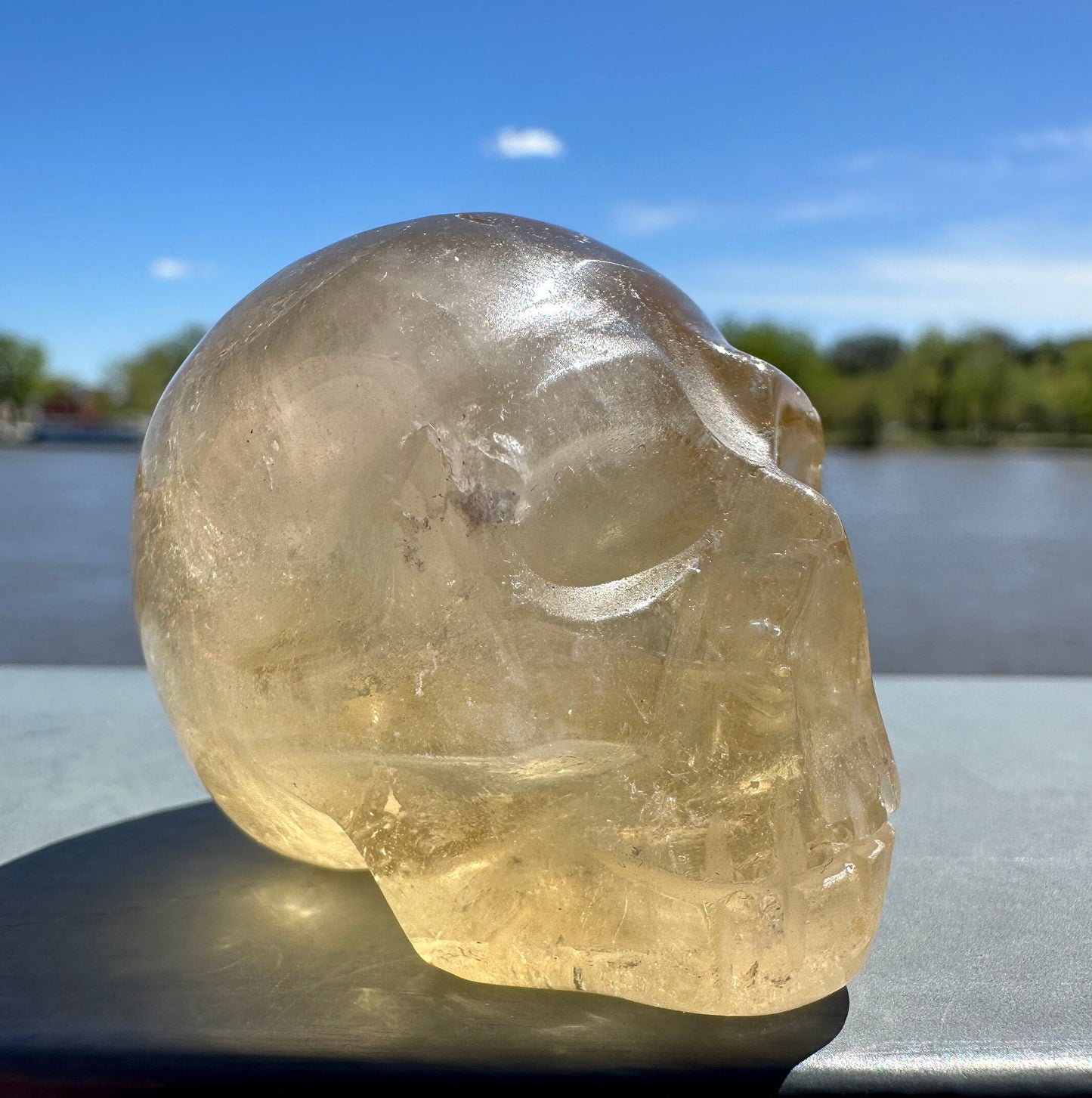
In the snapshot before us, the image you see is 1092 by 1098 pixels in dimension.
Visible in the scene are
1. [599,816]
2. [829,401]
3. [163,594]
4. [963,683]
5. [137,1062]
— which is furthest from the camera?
[829,401]

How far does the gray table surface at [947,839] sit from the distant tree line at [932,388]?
29148 mm

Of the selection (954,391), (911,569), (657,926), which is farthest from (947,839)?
(954,391)

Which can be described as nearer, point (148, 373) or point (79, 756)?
point (79, 756)

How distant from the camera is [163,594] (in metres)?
2.02

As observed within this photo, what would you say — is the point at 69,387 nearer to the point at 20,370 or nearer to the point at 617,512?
the point at 20,370

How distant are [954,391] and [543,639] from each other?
37.3 m

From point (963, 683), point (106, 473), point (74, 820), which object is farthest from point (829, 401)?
point (74, 820)

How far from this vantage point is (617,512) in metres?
1.81

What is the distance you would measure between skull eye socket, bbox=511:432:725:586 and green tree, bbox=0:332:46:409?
4413 centimetres

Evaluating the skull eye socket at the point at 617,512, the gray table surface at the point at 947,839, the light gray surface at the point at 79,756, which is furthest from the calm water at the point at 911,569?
the skull eye socket at the point at 617,512

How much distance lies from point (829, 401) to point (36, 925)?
3479 cm

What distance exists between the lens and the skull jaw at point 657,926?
178cm

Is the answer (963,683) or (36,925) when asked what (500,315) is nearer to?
(36,925)

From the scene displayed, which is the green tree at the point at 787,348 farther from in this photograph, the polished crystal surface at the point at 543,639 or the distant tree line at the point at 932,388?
the polished crystal surface at the point at 543,639
